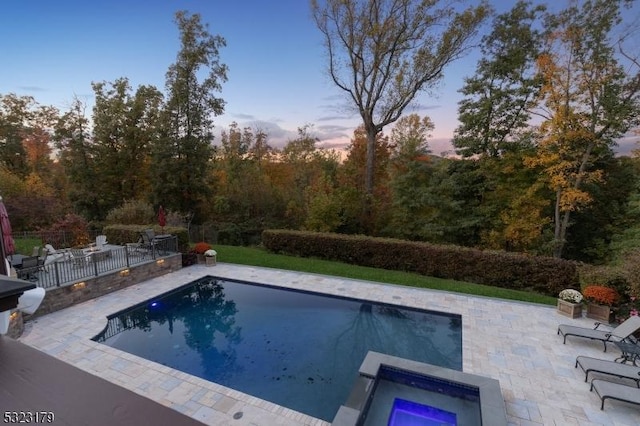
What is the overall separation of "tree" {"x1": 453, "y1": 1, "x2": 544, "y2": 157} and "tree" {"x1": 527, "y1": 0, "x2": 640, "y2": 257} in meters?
1.09

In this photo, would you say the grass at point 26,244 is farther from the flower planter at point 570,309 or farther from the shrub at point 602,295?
the shrub at point 602,295

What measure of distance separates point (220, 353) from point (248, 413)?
2604 mm

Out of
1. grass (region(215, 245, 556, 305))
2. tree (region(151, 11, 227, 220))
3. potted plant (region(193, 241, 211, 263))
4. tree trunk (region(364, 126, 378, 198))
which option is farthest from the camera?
tree (region(151, 11, 227, 220))

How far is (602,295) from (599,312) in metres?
0.50

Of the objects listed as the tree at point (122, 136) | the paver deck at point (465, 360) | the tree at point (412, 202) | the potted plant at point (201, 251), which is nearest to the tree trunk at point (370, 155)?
the tree at point (412, 202)

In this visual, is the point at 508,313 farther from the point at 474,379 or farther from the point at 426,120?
the point at 426,120

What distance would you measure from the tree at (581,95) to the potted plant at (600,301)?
6.33m

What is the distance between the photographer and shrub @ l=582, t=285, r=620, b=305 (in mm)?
8404

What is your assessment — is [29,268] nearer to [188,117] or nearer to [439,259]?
[439,259]

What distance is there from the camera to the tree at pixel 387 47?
15711 millimetres

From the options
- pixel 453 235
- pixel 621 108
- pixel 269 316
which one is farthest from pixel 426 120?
pixel 269 316

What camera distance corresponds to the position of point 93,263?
1035 cm

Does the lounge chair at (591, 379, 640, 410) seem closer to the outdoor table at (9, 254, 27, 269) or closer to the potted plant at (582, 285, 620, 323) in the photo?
the potted plant at (582, 285, 620, 323)

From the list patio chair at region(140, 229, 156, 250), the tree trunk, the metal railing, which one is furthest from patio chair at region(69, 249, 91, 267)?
the tree trunk
